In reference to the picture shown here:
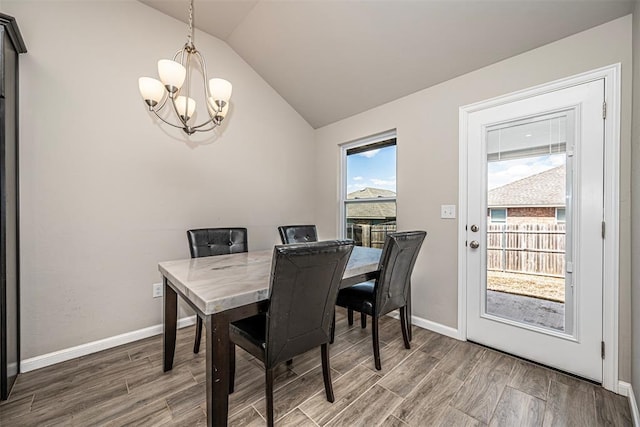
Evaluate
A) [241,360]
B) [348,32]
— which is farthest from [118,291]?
[348,32]

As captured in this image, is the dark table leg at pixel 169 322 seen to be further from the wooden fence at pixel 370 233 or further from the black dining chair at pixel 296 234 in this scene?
the wooden fence at pixel 370 233

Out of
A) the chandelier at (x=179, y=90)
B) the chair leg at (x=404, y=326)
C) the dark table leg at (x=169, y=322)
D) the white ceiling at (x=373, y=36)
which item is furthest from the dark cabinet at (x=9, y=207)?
the chair leg at (x=404, y=326)

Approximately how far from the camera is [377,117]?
299 cm

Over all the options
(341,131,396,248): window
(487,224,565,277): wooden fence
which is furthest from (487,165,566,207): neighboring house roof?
(341,131,396,248): window

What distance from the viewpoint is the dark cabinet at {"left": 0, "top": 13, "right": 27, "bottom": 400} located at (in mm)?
1523

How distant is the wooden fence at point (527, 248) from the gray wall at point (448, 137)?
0.28 meters

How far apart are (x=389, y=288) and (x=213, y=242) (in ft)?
4.98

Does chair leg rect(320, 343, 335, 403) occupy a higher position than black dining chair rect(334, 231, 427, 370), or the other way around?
black dining chair rect(334, 231, 427, 370)

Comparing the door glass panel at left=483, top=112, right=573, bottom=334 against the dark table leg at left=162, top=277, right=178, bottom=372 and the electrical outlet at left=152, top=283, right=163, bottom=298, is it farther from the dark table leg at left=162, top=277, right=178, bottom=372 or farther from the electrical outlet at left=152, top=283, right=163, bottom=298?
the electrical outlet at left=152, top=283, right=163, bottom=298

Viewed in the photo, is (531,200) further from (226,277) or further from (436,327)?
(226,277)

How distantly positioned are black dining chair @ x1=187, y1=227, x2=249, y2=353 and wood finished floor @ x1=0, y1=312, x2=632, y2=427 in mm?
510

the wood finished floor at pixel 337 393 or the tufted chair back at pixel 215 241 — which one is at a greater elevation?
the tufted chair back at pixel 215 241

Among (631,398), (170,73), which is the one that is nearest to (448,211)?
(631,398)

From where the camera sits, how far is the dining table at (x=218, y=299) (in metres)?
1.11
